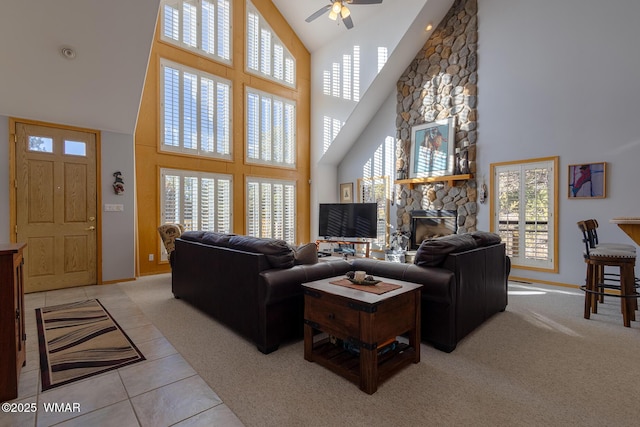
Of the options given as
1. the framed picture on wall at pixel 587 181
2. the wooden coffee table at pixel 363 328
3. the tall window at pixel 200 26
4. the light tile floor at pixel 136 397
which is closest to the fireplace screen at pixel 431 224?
the framed picture on wall at pixel 587 181

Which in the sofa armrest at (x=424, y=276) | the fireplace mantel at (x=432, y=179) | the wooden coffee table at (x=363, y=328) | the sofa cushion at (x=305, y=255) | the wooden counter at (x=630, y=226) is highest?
the fireplace mantel at (x=432, y=179)

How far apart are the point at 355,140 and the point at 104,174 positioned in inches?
213

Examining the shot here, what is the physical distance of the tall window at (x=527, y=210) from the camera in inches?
193

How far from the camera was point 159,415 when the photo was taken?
1768mm

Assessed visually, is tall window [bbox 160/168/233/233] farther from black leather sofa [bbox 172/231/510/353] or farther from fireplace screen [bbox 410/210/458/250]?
fireplace screen [bbox 410/210/458/250]

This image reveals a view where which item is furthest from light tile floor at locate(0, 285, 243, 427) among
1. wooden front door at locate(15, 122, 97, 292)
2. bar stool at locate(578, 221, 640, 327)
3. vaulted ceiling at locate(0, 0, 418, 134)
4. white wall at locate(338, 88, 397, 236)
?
white wall at locate(338, 88, 397, 236)

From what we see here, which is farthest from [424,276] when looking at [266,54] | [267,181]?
[266,54]

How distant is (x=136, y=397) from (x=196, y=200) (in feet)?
15.1

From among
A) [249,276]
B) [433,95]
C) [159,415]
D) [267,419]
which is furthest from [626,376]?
[433,95]

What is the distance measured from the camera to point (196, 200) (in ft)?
20.0

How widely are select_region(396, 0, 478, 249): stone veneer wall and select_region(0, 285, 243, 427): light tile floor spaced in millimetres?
5284

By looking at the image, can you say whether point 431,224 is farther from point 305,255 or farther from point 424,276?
point 305,255

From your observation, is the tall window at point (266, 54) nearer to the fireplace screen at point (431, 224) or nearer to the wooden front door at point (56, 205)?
the wooden front door at point (56, 205)

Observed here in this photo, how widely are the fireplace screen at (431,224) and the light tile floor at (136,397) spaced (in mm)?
5095
